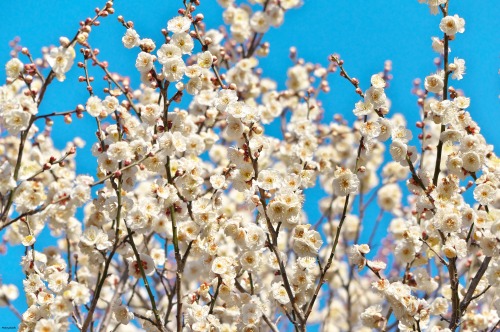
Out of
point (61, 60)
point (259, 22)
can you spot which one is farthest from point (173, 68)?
point (259, 22)

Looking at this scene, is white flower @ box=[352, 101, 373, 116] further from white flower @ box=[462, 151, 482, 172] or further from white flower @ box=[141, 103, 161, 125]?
white flower @ box=[141, 103, 161, 125]

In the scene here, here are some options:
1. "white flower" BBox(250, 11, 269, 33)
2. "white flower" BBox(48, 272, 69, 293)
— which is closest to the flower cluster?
"white flower" BBox(48, 272, 69, 293)

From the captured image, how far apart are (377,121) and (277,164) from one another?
3.27m

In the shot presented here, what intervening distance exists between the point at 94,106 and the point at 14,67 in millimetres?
500

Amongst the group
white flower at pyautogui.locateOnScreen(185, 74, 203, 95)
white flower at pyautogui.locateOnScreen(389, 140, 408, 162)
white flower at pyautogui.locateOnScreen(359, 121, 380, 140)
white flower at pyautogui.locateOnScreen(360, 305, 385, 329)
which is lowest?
white flower at pyautogui.locateOnScreen(360, 305, 385, 329)

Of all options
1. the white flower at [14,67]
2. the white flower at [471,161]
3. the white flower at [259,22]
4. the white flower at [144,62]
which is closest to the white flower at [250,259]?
the white flower at [144,62]

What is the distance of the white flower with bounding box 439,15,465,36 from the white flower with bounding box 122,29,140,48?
179cm

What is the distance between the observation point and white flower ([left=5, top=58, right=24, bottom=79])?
147 inches

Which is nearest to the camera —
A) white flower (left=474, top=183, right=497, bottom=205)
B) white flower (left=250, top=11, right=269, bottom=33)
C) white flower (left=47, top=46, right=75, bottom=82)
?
white flower (left=47, top=46, right=75, bottom=82)

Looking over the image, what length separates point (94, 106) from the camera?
12.5ft

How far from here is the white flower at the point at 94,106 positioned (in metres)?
3.79

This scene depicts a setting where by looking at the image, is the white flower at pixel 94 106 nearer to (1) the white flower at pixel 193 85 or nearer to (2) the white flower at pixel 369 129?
(1) the white flower at pixel 193 85

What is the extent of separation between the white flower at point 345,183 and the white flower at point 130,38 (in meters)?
1.42

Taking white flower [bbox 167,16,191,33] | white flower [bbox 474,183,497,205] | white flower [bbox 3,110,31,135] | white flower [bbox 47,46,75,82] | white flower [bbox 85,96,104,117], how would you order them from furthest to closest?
white flower [bbox 167,16,191,33]
white flower [bbox 85,96,104,117]
white flower [bbox 474,183,497,205]
white flower [bbox 47,46,75,82]
white flower [bbox 3,110,31,135]
